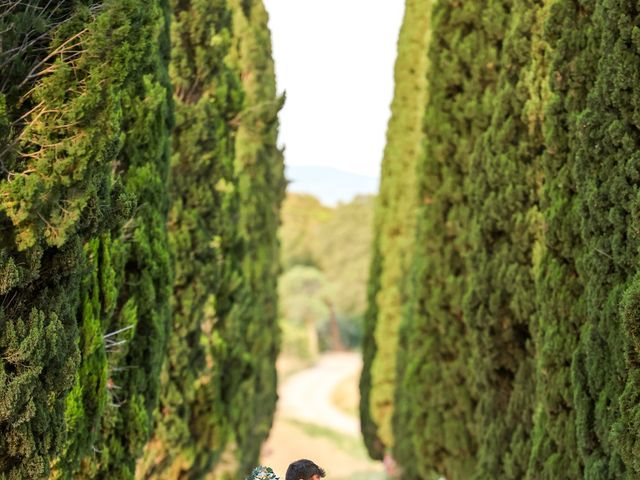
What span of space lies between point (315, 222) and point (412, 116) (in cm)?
3162

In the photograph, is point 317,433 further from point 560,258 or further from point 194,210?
point 560,258

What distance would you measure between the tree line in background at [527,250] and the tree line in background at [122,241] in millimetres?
2094

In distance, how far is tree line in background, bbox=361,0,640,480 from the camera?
238 inches

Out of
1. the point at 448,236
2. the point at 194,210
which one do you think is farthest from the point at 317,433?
the point at 194,210

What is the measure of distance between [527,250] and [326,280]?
31.5 meters

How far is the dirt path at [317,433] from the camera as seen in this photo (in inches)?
859

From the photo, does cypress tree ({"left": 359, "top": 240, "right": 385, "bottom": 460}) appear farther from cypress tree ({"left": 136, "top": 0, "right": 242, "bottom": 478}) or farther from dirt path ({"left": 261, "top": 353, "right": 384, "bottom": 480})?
cypress tree ({"left": 136, "top": 0, "right": 242, "bottom": 478})

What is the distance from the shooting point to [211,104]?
1010 centimetres

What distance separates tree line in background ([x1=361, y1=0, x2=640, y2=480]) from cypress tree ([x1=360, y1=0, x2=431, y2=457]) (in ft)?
7.72

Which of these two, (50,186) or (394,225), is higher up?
(50,186)

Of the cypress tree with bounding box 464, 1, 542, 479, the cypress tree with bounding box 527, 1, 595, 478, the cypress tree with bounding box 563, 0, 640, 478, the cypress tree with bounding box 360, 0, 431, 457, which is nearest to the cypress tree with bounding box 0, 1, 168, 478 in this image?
the cypress tree with bounding box 563, 0, 640, 478

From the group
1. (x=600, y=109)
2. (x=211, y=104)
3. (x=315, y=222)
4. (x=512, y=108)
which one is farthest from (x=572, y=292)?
(x=315, y=222)

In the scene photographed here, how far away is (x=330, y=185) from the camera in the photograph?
82.3 meters

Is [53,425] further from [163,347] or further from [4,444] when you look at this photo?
[163,347]
